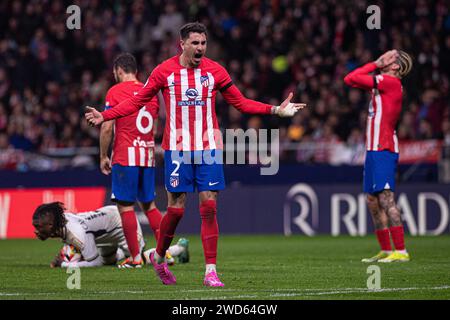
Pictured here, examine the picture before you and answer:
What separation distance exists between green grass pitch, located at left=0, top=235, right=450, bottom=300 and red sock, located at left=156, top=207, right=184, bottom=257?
0.31m

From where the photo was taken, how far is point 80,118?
71.5 feet

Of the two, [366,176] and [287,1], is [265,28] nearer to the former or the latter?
[287,1]

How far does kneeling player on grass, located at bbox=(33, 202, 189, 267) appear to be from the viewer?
415 inches

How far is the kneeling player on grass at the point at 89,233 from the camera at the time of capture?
34.6ft

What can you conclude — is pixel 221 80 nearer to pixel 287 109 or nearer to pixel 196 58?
pixel 196 58

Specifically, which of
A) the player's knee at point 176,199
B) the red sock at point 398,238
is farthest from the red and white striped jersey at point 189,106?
the red sock at point 398,238

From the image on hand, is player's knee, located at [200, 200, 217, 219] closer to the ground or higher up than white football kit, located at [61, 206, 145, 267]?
higher up

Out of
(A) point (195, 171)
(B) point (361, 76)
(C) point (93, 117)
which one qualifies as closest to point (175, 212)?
(A) point (195, 171)

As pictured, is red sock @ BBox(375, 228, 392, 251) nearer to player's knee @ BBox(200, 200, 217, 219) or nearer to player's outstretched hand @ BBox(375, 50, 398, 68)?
player's outstretched hand @ BBox(375, 50, 398, 68)

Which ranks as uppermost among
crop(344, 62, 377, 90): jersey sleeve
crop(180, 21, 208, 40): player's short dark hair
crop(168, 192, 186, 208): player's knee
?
crop(180, 21, 208, 40): player's short dark hair

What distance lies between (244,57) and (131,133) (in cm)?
1161

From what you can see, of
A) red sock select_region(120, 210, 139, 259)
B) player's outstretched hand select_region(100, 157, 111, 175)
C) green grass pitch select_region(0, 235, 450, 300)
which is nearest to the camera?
green grass pitch select_region(0, 235, 450, 300)

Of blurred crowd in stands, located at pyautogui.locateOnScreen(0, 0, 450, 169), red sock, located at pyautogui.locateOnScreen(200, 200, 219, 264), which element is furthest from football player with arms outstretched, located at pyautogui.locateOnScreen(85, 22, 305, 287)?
blurred crowd in stands, located at pyautogui.locateOnScreen(0, 0, 450, 169)

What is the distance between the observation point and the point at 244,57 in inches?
875
